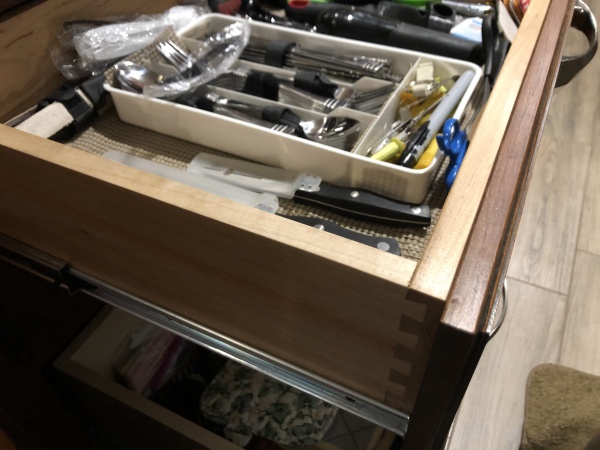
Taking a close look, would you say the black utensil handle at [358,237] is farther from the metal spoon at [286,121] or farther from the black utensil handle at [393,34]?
the black utensil handle at [393,34]

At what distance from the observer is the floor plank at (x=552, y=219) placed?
123 cm

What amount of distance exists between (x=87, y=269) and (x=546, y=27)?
1.78ft

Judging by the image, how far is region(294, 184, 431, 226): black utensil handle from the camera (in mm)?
498

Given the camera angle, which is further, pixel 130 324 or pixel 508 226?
pixel 130 324

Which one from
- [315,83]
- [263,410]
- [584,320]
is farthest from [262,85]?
[584,320]

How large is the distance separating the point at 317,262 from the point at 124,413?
551 millimetres

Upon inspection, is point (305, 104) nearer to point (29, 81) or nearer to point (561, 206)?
point (29, 81)

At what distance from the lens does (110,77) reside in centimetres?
62

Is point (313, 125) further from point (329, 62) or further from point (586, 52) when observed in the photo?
point (586, 52)

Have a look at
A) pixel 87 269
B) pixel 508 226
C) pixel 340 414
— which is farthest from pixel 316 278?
pixel 340 414

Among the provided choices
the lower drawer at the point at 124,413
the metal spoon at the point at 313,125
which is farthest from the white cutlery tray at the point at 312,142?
the lower drawer at the point at 124,413

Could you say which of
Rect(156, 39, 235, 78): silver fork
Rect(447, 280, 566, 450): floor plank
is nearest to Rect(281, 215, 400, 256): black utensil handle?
Rect(156, 39, 235, 78): silver fork

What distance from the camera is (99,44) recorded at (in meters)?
0.65

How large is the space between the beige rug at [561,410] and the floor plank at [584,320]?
0.12 ft
